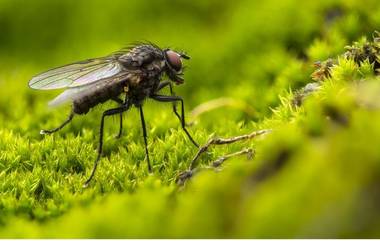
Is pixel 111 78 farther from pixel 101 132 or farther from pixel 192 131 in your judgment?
pixel 192 131

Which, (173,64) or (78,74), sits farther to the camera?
(173,64)

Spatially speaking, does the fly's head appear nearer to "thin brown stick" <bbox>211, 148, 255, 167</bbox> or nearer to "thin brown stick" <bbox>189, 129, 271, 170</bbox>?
"thin brown stick" <bbox>189, 129, 271, 170</bbox>

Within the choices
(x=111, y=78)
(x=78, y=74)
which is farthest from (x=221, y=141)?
(x=78, y=74)

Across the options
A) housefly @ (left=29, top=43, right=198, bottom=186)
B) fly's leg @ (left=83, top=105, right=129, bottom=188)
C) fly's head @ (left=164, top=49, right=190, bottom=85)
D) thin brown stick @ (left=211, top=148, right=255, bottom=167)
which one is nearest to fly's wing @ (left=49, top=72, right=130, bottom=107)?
housefly @ (left=29, top=43, right=198, bottom=186)

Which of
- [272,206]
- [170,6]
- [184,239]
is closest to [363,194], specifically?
[272,206]

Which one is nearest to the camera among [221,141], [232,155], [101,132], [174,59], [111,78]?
[232,155]

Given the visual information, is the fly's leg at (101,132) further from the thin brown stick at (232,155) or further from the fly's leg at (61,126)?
the thin brown stick at (232,155)
